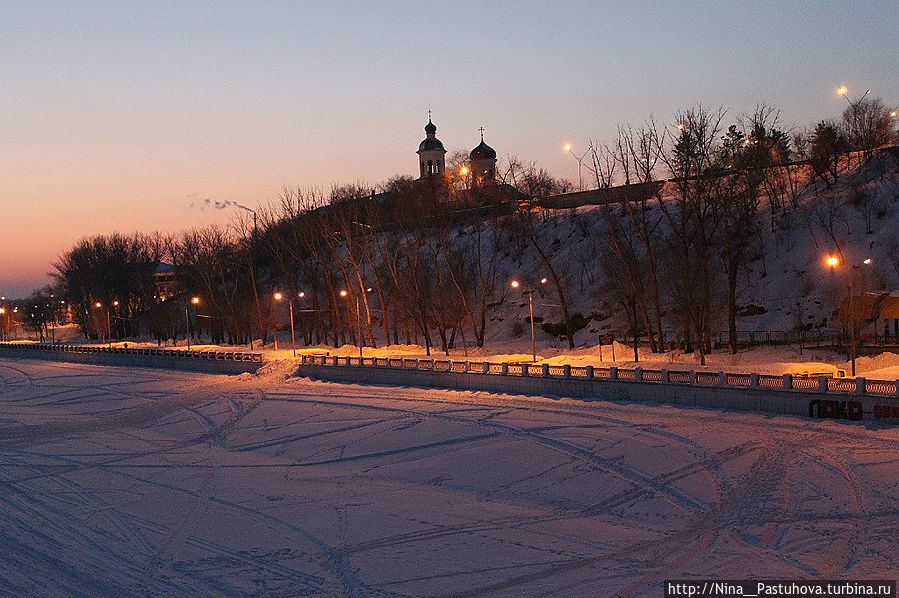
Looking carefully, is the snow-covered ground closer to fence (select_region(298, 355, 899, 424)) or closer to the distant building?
fence (select_region(298, 355, 899, 424))

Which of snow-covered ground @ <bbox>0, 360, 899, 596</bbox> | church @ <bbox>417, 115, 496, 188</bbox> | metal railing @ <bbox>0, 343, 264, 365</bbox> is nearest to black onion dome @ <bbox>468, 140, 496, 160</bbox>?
church @ <bbox>417, 115, 496, 188</bbox>

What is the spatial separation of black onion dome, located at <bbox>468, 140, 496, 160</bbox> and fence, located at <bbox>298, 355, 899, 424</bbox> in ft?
275

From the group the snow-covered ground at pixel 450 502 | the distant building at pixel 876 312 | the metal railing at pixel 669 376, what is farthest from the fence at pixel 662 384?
the distant building at pixel 876 312

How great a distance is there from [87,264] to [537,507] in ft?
364

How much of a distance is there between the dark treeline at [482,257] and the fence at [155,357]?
17.6 feet

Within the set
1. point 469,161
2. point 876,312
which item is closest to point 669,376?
point 876,312

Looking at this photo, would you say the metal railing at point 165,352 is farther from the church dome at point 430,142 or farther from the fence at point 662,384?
the church dome at point 430,142

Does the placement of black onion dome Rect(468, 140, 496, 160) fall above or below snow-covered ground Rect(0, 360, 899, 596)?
above

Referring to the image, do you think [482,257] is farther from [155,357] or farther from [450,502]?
[450,502]

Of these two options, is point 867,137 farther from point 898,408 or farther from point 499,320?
point 898,408

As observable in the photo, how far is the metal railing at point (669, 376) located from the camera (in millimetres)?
30183

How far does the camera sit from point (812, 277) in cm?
6538

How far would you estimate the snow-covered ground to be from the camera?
60.2 ft

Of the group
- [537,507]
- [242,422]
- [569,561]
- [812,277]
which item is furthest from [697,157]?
[569,561]
